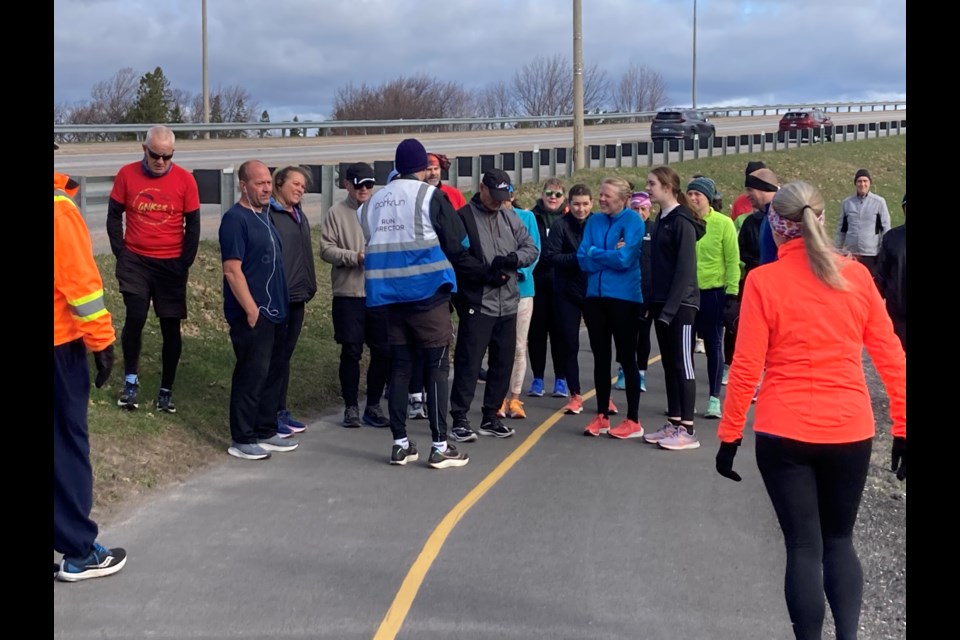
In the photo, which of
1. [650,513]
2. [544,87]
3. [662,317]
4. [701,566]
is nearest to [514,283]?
[662,317]

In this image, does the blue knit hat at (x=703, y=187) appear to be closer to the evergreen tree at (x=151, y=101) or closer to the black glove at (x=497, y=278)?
the black glove at (x=497, y=278)

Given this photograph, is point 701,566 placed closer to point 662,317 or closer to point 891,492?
point 891,492

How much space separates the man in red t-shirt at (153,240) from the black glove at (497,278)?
2.32 meters

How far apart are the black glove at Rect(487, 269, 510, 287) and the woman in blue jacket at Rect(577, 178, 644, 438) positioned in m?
0.79

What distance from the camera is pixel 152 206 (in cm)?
983

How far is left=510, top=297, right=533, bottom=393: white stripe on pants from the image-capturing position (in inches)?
443

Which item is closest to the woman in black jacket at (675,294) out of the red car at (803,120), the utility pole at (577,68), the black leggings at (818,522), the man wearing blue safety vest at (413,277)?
the man wearing blue safety vest at (413,277)

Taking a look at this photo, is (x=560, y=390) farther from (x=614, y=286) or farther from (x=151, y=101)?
(x=151, y=101)

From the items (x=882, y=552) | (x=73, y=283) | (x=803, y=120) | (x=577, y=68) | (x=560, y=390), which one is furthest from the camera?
(x=803, y=120)

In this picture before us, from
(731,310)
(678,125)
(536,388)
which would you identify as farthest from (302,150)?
(731,310)

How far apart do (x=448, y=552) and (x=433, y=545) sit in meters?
0.16

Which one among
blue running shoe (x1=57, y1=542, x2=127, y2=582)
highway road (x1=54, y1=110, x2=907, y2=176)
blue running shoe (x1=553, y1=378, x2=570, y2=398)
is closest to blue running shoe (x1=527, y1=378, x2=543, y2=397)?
blue running shoe (x1=553, y1=378, x2=570, y2=398)

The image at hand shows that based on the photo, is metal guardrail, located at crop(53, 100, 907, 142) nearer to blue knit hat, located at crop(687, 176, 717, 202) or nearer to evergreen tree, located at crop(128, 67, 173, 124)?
evergreen tree, located at crop(128, 67, 173, 124)

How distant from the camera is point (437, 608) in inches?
236
